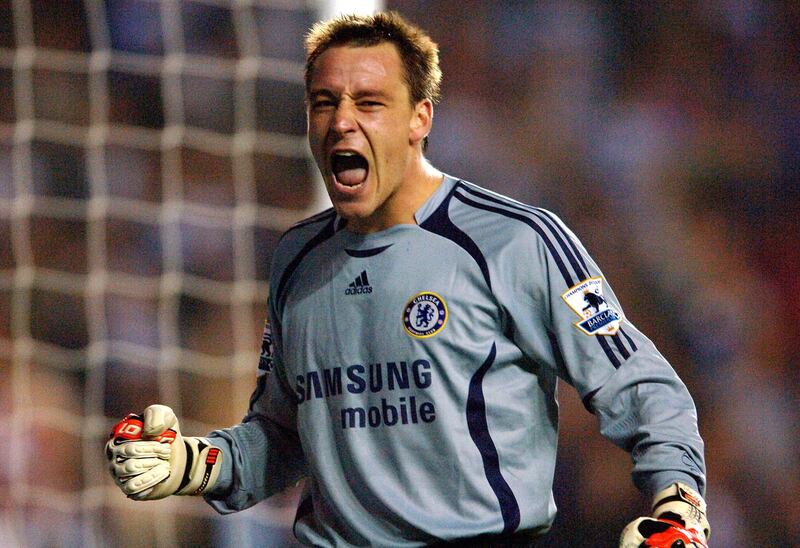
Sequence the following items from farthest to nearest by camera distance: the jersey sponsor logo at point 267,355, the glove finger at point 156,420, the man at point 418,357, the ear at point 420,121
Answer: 1. the jersey sponsor logo at point 267,355
2. the ear at point 420,121
3. the glove finger at point 156,420
4. the man at point 418,357

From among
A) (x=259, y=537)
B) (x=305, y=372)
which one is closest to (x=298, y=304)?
(x=305, y=372)

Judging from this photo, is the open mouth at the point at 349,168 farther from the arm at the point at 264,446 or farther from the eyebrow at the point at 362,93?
the arm at the point at 264,446

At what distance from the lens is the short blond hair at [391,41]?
1.82 meters

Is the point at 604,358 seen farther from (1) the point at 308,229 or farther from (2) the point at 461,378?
(1) the point at 308,229

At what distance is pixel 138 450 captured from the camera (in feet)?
5.63

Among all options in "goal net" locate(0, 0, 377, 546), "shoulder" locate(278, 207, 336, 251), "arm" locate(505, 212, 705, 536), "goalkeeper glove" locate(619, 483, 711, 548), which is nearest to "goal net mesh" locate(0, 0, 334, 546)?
"goal net" locate(0, 0, 377, 546)

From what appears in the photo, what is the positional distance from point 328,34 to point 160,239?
1.84 meters

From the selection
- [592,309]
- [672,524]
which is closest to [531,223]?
[592,309]

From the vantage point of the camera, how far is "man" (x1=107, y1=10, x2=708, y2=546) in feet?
5.25

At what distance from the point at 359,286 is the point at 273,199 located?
1753 mm

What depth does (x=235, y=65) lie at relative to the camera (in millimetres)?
3520

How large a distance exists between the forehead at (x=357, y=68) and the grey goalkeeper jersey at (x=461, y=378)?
209 mm

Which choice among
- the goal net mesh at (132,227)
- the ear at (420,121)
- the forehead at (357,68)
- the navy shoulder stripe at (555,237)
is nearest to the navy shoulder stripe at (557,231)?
the navy shoulder stripe at (555,237)

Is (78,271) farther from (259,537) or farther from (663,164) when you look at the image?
(663,164)
